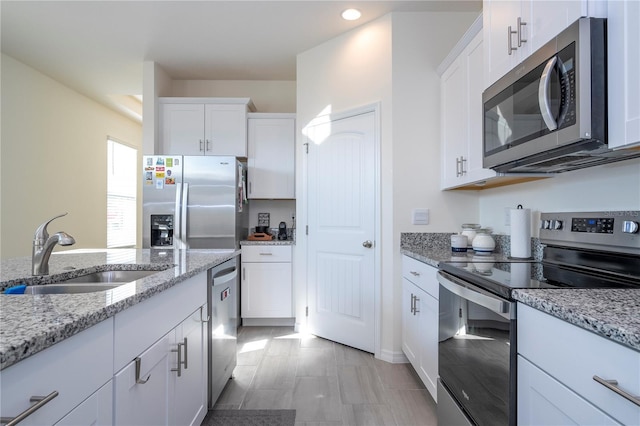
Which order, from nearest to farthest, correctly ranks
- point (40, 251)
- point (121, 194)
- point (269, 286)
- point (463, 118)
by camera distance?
point (40, 251) < point (463, 118) < point (269, 286) < point (121, 194)

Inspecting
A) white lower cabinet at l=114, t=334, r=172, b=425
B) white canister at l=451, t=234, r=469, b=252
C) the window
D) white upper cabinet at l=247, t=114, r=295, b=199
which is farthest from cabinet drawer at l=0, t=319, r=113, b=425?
the window

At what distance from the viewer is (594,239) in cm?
142

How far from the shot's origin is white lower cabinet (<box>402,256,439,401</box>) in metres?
1.88

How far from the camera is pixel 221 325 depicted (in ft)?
6.64

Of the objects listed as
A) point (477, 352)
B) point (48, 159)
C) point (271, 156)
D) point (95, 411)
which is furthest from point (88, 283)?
point (48, 159)

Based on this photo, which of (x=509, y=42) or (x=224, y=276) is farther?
(x=224, y=276)

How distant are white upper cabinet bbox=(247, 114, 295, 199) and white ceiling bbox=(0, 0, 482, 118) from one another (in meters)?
0.67

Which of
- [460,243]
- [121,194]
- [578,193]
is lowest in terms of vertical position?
[460,243]

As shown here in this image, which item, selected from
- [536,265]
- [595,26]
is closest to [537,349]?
[536,265]

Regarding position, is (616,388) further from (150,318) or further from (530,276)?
(150,318)

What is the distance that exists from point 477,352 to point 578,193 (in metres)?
0.95

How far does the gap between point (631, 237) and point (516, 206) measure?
0.91m

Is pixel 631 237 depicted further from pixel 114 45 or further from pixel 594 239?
pixel 114 45

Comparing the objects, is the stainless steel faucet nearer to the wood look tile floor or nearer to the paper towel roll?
the wood look tile floor
